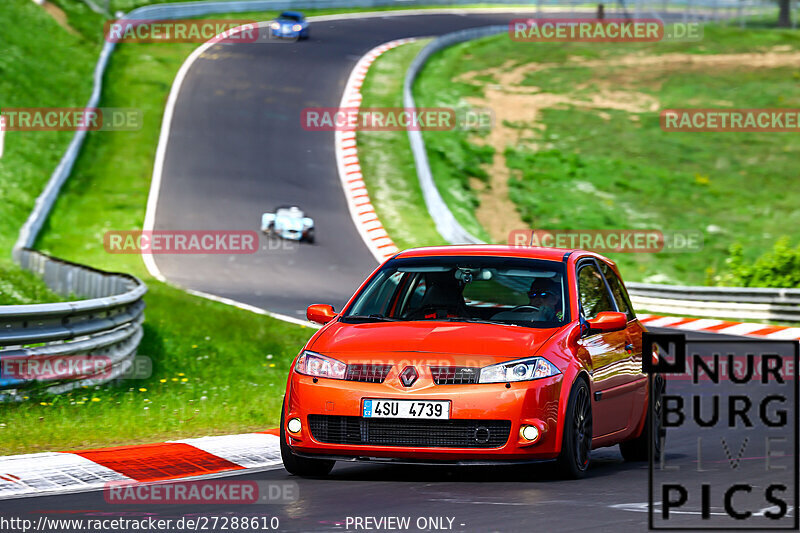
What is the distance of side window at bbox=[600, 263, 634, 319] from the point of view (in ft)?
33.1

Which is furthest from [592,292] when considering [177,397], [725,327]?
[725,327]

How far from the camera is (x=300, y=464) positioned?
854 cm

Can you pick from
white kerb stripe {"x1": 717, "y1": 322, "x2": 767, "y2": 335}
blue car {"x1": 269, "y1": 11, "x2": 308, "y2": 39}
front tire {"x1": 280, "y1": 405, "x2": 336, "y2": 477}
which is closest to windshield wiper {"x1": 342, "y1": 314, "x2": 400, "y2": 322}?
front tire {"x1": 280, "y1": 405, "x2": 336, "y2": 477}

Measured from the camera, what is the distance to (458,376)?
8.05 meters

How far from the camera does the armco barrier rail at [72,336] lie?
10820 mm

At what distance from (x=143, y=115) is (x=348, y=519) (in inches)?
1466

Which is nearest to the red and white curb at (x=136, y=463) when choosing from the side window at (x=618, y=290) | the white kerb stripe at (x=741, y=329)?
the side window at (x=618, y=290)

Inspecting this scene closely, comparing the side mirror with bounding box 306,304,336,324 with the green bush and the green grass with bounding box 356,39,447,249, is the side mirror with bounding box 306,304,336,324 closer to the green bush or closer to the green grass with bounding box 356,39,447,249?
the green bush

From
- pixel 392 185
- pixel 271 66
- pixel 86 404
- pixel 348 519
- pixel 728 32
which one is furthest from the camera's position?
pixel 728 32

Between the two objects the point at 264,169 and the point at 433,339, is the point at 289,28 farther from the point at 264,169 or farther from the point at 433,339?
the point at 433,339

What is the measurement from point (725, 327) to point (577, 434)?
609 inches

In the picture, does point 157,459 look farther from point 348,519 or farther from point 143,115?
point 143,115

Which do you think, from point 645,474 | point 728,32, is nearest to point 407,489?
point 645,474

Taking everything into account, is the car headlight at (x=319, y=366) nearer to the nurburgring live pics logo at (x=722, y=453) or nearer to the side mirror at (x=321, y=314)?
the side mirror at (x=321, y=314)
